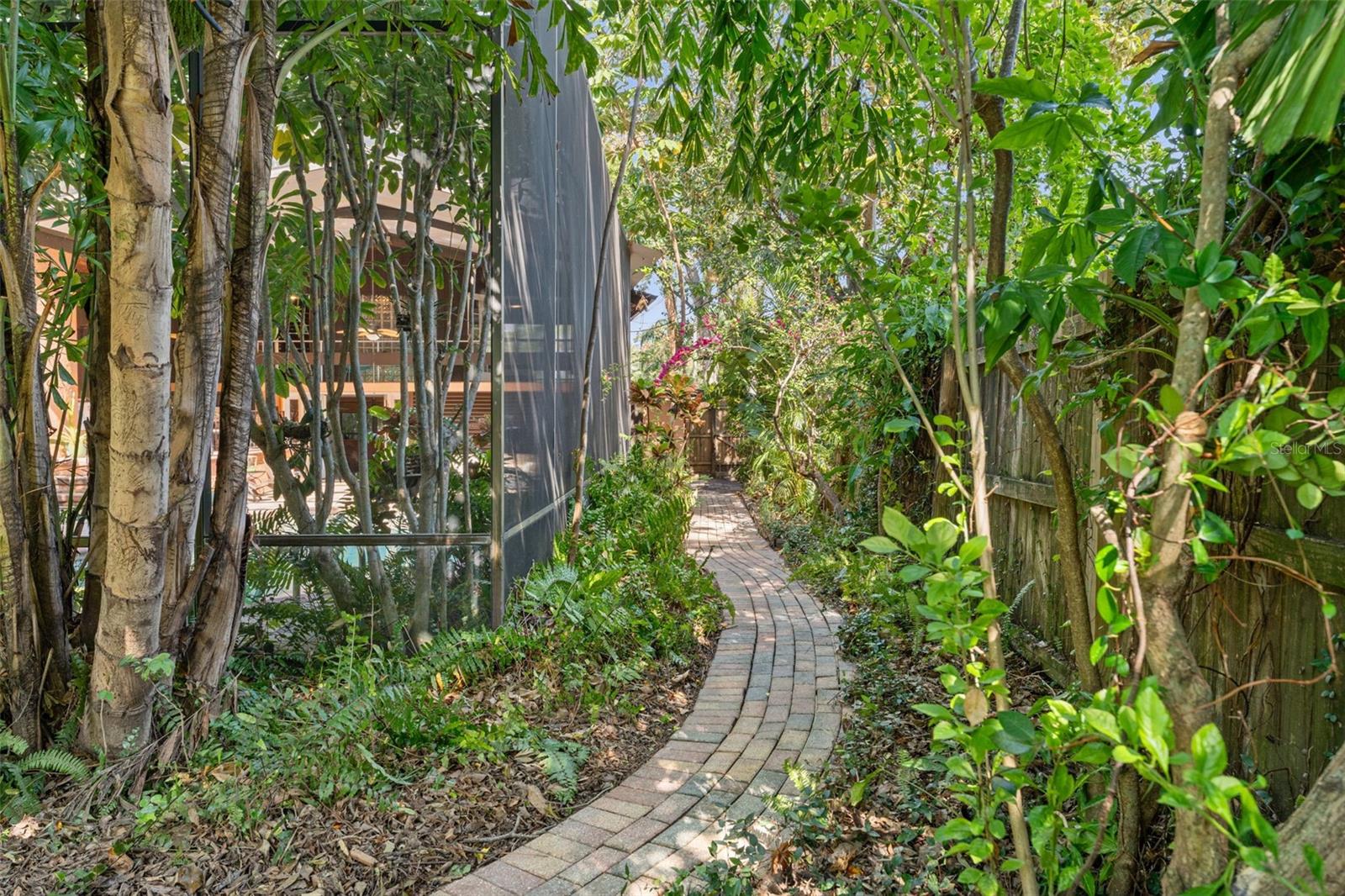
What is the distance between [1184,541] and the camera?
114 cm

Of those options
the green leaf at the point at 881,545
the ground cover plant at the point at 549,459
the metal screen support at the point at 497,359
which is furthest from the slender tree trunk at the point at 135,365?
the green leaf at the point at 881,545

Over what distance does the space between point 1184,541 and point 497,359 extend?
2787 mm

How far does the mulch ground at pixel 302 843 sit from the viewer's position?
6.18ft

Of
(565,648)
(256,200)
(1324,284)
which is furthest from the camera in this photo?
(565,648)

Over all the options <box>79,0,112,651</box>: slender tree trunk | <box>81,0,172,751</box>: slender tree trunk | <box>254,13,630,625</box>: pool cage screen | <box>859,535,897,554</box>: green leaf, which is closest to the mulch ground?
<box>81,0,172,751</box>: slender tree trunk

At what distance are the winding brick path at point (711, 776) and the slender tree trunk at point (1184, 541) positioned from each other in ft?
3.45

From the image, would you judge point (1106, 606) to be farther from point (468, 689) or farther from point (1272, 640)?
point (468, 689)

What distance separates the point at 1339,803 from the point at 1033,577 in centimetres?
272

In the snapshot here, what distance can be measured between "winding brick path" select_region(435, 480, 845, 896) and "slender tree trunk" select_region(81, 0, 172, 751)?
110 centimetres

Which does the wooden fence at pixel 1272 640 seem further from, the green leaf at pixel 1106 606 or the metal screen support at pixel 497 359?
the metal screen support at pixel 497 359

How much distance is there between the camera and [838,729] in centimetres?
295

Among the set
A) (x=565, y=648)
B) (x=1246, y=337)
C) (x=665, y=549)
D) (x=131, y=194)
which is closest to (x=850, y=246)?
(x=1246, y=337)

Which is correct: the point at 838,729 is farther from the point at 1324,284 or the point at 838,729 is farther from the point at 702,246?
the point at 702,246

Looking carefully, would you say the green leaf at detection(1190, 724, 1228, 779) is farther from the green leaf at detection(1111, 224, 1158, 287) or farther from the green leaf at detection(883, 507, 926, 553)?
the green leaf at detection(1111, 224, 1158, 287)
